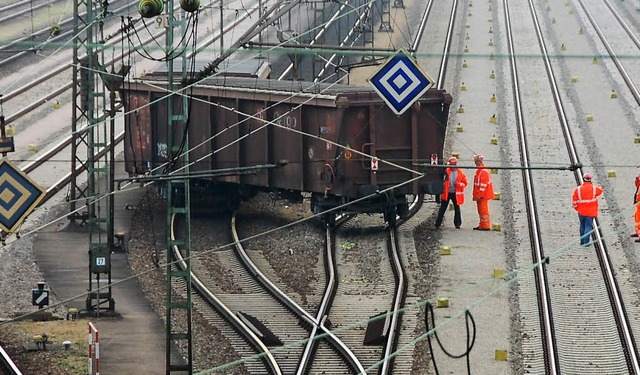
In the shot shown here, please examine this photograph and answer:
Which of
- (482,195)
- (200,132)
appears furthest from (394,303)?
(200,132)

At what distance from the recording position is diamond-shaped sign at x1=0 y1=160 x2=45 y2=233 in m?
18.9

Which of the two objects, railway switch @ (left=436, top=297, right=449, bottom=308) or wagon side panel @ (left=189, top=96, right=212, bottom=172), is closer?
railway switch @ (left=436, top=297, right=449, bottom=308)

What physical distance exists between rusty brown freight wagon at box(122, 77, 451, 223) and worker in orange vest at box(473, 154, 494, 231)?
78 cm

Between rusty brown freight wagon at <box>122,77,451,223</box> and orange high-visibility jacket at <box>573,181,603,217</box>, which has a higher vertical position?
rusty brown freight wagon at <box>122,77,451,223</box>

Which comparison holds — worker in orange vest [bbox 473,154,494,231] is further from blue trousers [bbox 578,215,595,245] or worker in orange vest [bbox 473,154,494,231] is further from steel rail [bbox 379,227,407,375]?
blue trousers [bbox 578,215,595,245]

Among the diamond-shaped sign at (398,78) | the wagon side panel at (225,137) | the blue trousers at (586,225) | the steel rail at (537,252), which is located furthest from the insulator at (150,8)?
the wagon side panel at (225,137)

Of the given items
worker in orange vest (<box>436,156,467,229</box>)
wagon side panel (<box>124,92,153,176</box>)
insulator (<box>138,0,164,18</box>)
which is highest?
wagon side panel (<box>124,92,153,176</box>)

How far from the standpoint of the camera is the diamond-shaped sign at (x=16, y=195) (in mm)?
18922

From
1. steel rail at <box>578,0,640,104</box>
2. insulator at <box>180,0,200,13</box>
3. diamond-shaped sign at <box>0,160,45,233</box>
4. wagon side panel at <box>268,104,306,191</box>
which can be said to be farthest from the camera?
steel rail at <box>578,0,640,104</box>

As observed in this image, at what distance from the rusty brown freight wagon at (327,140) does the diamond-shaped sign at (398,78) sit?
447 cm

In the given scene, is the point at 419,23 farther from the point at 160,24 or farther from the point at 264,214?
the point at 160,24

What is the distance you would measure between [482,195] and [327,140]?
3.17 meters

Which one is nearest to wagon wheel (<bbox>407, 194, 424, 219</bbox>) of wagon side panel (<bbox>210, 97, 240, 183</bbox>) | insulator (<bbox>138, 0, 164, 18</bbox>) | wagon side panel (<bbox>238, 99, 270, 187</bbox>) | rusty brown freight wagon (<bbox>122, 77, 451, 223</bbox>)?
rusty brown freight wagon (<bbox>122, 77, 451, 223</bbox>)

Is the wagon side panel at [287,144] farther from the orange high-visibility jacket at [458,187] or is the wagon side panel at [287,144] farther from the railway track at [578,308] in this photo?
the railway track at [578,308]
